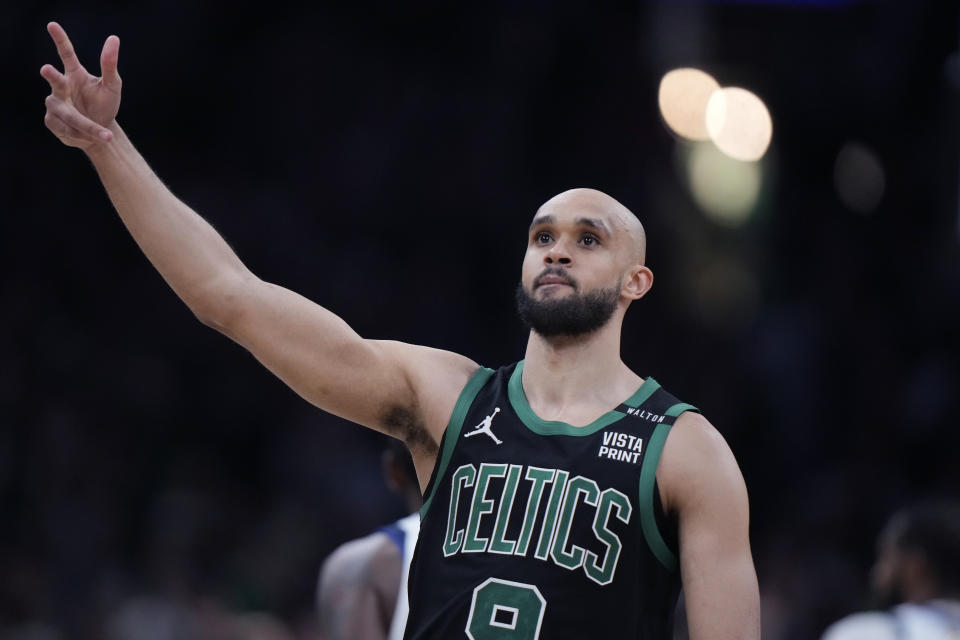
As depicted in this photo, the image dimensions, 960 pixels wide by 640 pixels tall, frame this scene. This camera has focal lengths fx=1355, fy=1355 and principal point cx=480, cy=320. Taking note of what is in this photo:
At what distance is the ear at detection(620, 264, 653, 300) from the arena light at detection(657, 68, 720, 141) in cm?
850

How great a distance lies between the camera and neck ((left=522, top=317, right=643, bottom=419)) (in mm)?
4328

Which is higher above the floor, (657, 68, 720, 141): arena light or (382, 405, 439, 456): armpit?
(657, 68, 720, 141): arena light

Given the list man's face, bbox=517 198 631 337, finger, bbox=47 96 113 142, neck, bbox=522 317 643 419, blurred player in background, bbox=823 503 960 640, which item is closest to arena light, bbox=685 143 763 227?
blurred player in background, bbox=823 503 960 640

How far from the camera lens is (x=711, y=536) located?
394 cm

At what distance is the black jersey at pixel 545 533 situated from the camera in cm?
392

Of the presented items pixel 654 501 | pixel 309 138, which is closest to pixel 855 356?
pixel 309 138

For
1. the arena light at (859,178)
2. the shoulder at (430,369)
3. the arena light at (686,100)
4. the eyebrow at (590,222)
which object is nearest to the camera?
the shoulder at (430,369)

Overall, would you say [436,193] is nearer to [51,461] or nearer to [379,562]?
[51,461]

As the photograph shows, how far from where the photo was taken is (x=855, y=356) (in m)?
13.2

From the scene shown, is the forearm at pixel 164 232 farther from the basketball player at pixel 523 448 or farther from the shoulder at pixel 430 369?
the shoulder at pixel 430 369

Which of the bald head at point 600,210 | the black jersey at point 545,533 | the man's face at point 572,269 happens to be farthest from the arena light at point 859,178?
the black jersey at point 545,533

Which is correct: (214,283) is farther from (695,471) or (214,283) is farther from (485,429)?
(695,471)

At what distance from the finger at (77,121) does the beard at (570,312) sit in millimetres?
1408

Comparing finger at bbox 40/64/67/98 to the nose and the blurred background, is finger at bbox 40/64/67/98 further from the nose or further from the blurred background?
the blurred background
